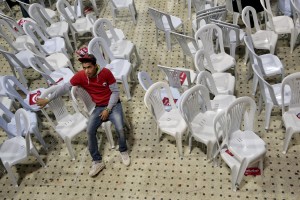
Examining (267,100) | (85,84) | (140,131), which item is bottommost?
(140,131)

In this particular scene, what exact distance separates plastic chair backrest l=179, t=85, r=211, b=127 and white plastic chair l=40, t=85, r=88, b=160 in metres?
1.45

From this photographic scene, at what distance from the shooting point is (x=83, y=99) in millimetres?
4793

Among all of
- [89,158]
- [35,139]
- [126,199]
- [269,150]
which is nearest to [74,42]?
[35,139]

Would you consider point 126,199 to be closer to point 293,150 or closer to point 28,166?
point 28,166

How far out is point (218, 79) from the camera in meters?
5.09

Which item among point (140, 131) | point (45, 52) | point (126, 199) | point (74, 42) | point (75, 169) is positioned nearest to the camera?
point (126, 199)

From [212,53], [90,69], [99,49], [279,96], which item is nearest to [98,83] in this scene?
[90,69]

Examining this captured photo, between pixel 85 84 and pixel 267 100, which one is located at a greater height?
pixel 85 84

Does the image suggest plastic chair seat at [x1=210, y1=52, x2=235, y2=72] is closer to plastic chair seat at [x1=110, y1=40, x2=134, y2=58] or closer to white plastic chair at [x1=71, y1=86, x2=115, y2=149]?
plastic chair seat at [x1=110, y1=40, x2=134, y2=58]

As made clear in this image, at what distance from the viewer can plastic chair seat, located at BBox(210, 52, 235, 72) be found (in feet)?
17.4

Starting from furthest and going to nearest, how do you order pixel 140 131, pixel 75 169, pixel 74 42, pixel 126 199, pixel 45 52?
pixel 74 42 → pixel 45 52 → pixel 140 131 → pixel 75 169 → pixel 126 199

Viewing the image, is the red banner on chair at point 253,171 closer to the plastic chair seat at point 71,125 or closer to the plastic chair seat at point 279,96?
the plastic chair seat at point 279,96

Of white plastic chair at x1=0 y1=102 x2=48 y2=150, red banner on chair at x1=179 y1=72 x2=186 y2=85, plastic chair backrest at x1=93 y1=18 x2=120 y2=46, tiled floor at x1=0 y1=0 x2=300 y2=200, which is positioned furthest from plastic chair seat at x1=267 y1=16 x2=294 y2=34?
white plastic chair at x1=0 y1=102 x2=48 y2=150

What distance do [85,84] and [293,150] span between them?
2.85 m
